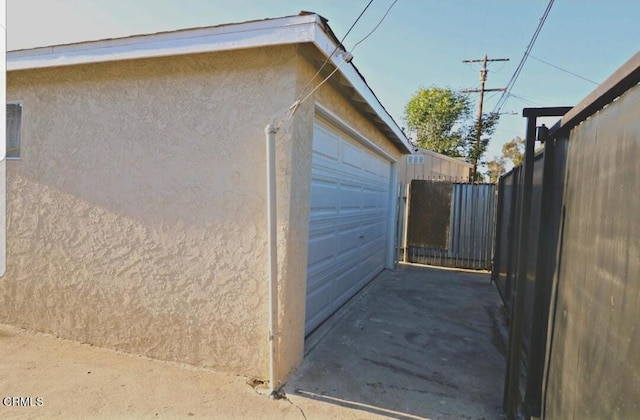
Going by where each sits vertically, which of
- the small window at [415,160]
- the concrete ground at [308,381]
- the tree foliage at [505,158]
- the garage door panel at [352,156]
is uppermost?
the tree foliage at [505,158]

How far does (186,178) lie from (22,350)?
2.53 meters

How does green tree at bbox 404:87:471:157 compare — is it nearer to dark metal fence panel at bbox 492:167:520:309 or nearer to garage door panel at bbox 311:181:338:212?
dark metal fence panel at bbox 492:167:520:309

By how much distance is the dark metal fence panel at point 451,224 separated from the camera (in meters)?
8.99

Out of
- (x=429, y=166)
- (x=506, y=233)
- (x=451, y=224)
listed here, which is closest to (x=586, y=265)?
(x=506, y=233)

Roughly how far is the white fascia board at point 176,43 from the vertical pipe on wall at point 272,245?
0.73m

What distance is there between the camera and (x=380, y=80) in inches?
217

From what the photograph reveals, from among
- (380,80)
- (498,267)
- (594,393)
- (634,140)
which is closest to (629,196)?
(634,140)

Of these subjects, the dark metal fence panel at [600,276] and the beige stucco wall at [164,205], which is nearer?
the dark metal fence panel at [600,276]

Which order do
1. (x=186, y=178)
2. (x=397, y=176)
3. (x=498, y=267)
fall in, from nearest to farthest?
1. (x=186, y=178)
2. (x=498, y=267)
3. (x=397, y=176)

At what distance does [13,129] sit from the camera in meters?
4.24

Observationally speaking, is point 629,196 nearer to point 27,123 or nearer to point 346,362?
point 346,362

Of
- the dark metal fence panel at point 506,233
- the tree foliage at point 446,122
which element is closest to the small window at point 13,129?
the dark metal fence panel at point 506,233

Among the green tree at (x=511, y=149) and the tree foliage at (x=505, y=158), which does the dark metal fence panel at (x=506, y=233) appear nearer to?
the tree foliage at (x=505, y=158)

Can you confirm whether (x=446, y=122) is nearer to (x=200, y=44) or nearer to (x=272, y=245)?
(x=200, y=44)
